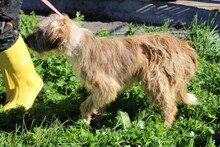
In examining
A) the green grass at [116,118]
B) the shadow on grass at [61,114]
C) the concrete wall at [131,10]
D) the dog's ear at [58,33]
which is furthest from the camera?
the concrete wall at [131,10]

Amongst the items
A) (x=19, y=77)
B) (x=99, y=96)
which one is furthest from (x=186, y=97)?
(x=19, y=77)

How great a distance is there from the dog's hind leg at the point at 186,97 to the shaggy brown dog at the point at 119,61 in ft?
0.29

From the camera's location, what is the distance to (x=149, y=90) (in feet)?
17.4

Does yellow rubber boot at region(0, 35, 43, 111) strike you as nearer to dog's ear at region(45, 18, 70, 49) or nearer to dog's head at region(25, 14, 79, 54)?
dog's head at region(25, 14, 79, 54)

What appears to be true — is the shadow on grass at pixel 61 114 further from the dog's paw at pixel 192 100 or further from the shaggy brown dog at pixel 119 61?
the dog's paw at pixel 192 100

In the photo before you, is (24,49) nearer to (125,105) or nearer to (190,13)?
(125,105)

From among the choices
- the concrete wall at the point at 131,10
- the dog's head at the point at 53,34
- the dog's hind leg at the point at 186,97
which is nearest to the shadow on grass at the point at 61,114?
the dog's hind leg at the point at 186,97

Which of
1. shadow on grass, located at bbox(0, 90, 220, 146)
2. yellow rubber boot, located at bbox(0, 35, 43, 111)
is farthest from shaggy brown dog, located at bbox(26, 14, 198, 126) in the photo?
yellow rubber boot, located at bbox(0, 35, 43, 111)

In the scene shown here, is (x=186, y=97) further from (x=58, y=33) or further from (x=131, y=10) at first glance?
(x=131, y=10)

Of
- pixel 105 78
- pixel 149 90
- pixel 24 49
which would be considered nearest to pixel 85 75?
pixel 105 78

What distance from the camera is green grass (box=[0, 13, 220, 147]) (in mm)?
4762

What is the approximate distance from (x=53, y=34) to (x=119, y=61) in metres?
0.73

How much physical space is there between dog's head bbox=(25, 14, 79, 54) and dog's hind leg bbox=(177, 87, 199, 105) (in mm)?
1280

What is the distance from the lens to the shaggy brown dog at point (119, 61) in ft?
16.5
